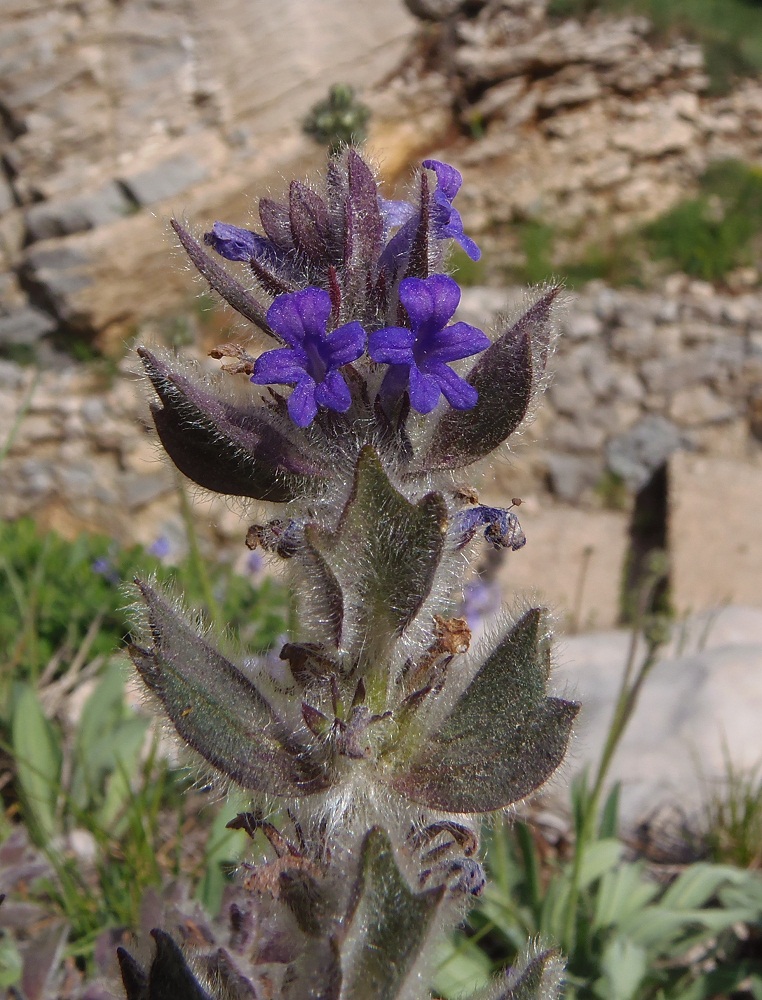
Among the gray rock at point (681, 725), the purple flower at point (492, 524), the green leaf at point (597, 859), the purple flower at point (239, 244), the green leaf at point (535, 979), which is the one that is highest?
the purple flower at point (239, 244)

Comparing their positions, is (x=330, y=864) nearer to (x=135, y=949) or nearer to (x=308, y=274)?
(x=135, y=949)

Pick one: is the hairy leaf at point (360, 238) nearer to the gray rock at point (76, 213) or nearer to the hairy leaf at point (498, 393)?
the hairy leaf at point (498, 393)

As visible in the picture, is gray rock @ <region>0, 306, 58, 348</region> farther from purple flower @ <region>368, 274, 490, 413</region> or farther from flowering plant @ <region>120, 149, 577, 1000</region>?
purple flower @ <region>368, 274, 490, 413</region>

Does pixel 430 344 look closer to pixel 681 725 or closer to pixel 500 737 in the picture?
pixel 500 737

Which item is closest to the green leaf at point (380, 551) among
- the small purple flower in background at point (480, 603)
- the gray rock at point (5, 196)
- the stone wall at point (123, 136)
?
the small purple flower in background at point (480, 603)

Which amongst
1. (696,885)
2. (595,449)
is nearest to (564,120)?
(595,449)

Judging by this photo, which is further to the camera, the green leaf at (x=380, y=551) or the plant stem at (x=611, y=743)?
the plant stem at (x=611, y=743)
